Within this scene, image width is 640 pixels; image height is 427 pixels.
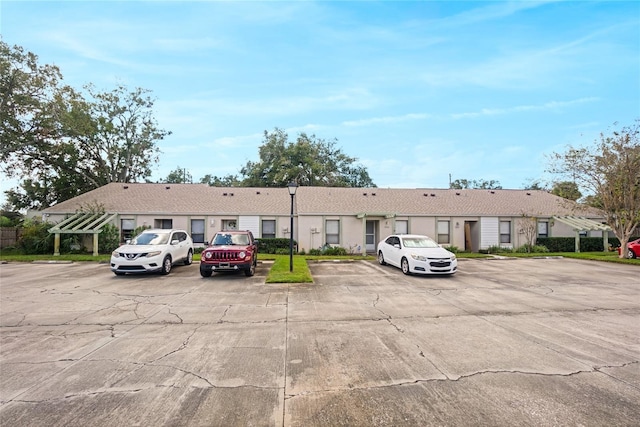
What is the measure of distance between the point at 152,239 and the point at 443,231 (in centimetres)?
1874

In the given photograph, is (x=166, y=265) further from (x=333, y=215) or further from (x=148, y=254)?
(x=333, y=215)

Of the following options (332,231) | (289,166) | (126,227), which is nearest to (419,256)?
(332,231)

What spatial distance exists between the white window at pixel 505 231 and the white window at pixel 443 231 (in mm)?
4084

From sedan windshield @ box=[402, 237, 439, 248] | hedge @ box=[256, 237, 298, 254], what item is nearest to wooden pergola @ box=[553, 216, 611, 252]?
sedan windshield @ box=[402, 237, 439, 248]

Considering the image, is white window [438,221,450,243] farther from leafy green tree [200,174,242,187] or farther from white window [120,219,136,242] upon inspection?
leafy green tree [200,174,242,187]

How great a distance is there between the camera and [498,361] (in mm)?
4438

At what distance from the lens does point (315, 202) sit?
2367 centimetres

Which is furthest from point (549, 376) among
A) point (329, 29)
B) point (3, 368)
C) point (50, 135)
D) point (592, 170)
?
point (50, 135)

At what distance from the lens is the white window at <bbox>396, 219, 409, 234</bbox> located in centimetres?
2309

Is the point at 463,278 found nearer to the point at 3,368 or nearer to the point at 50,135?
the point at 3,368

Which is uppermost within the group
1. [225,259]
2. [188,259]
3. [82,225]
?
[82,225]

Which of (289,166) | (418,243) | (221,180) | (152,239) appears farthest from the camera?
(221,180)

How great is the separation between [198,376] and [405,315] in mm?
4379

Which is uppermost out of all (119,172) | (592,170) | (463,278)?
(119,172)
